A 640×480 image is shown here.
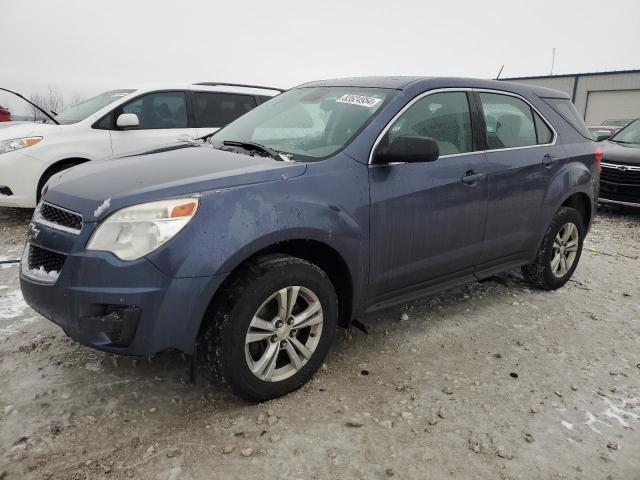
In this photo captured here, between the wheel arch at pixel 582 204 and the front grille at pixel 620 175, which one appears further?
the front grille at pixel 620 175

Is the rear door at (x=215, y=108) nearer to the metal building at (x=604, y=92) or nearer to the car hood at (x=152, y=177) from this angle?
the car hood at (x=152, y=177)

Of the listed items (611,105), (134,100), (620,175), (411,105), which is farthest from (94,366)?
(611,105)

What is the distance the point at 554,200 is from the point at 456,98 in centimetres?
130

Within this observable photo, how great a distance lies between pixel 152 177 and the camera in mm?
2625

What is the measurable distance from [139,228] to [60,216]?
504 mm

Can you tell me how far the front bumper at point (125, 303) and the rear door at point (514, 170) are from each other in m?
2.19

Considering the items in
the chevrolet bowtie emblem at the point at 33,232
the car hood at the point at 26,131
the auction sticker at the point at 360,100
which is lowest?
the chevrolet bowtie emblem at the point at 33,232

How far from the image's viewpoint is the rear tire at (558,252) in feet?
14.3

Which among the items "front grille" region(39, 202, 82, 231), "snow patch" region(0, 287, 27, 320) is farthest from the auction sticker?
"snow patch" region(0, 287, 27, 320)

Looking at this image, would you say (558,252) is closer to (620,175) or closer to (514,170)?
(514,170)

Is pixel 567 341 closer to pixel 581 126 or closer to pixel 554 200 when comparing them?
pixel 554 200

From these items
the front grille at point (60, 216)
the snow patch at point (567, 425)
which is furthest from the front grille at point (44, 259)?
the snow patch at point (567, 425)

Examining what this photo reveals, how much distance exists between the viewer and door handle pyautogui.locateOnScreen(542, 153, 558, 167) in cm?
409

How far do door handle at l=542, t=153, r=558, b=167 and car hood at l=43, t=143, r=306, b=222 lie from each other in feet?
7.33
